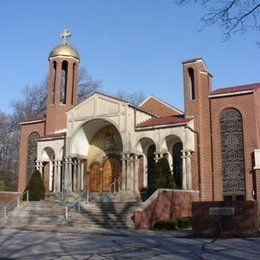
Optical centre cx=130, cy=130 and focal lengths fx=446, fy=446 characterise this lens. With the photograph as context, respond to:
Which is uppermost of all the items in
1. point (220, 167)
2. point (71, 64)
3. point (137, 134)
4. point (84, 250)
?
point (71, 64)

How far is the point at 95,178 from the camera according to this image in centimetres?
3244

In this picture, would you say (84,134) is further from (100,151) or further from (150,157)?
(150,157)

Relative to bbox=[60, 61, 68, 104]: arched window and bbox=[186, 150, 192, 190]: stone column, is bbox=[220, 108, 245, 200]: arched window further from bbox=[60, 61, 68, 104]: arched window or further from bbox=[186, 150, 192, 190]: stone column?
bbox=[60, 61, 68, 104]: arched window

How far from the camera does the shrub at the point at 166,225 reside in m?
20.7

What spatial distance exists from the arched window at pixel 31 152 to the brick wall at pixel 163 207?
49.8ft

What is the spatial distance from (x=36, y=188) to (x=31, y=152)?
7.28 meters

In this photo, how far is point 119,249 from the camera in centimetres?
1293

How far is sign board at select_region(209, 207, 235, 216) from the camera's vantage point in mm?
17422

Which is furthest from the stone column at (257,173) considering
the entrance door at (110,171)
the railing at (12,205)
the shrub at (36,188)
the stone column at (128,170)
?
the railing at (12,205)

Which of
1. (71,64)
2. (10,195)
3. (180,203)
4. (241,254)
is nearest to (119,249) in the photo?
(241,254)

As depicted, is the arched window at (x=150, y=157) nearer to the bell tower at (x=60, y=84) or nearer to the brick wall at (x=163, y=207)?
the brick wall at (x=163, y=207)

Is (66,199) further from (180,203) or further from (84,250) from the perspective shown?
(84,250)

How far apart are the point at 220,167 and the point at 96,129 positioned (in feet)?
30.7

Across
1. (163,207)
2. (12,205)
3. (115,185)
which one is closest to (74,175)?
(115,185)
